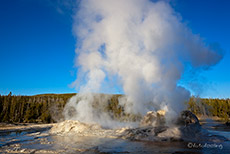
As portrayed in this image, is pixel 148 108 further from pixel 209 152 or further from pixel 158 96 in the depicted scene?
pixel 209 152

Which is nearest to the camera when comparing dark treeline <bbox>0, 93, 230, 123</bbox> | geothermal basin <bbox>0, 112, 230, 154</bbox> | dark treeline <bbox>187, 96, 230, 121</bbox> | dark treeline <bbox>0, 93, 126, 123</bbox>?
geothermal basin <bbox>0, 112, 230, 154</bbox>

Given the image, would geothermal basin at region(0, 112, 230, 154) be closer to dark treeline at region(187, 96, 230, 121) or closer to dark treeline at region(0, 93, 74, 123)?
dark treeline at region(0, 93, 74, 123)

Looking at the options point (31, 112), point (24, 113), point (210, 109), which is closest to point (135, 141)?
point (31, 112)

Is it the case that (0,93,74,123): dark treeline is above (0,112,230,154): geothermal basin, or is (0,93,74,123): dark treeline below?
above

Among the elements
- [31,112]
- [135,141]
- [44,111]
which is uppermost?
[44,111]

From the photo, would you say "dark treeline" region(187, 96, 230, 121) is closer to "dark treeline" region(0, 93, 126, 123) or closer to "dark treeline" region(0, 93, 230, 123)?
"dark treeline" region(0, 93, 230, 123)

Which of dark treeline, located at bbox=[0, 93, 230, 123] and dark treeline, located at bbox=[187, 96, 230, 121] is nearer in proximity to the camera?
dark treeline, located at bbox=[0, 93, 230, 123]

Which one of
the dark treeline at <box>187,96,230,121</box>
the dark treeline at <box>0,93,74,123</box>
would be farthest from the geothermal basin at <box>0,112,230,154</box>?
the dark treeline at <box>187,96,230,121</box>

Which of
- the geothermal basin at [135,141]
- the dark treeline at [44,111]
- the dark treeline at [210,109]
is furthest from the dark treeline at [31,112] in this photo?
the geothermal basin at [135,141]

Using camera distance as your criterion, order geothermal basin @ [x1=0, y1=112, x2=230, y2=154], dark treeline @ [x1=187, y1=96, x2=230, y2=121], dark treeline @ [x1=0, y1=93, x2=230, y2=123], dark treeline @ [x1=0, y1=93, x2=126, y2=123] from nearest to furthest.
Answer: geothermal basin @ [x1=0, y1=112, x2=230, y2=154] → dark treeline @ [x1=0, y1=93, x2=126, y2=123] → dark treeline @ [x1=0, y1=93, x2=230, y2=123] → dark treeline @ [x1=187, y1=96, x2=230, y2=121]

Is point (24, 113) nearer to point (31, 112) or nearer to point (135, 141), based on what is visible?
point (31, 112)

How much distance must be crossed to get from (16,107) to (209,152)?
72.9 metres

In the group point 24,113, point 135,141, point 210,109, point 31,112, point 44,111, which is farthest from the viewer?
point 210,109

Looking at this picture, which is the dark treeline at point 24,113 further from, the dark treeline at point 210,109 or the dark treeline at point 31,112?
the dark treeline at point 210,109
